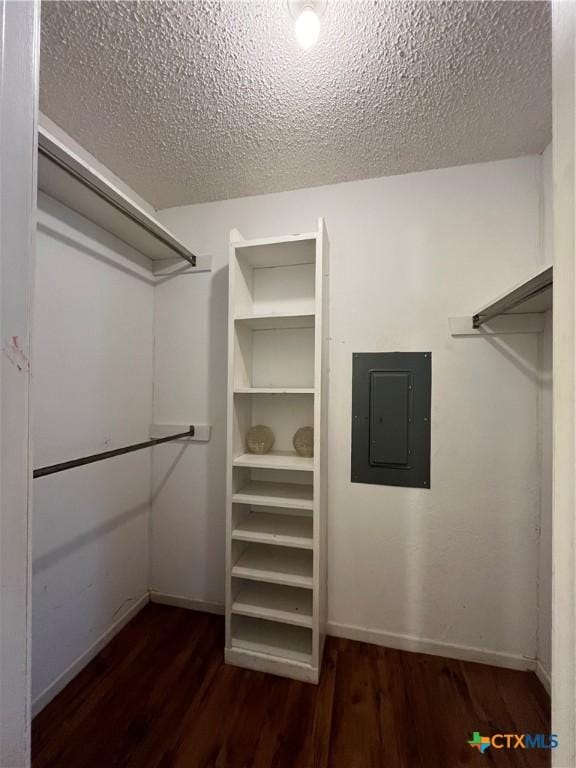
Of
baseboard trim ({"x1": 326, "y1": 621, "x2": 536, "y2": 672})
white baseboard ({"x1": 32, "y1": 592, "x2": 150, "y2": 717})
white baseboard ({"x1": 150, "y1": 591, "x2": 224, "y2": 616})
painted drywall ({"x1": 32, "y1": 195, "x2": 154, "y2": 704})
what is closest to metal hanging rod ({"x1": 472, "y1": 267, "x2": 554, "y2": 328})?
baseboard trim ({"x1": 326, "y1": 621, "x2": 536, "y2": 672})

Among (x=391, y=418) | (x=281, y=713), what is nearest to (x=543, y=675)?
(x=281, y=713)

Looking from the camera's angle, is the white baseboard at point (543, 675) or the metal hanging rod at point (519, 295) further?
the white baseboard at point (543, 675)

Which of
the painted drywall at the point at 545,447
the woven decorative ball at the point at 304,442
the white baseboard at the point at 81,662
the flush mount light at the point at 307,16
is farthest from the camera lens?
the woven decorative ball at the point at 304,442

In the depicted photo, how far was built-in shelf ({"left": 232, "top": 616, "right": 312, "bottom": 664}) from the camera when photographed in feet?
4.27

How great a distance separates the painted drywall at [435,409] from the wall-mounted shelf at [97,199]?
320mm

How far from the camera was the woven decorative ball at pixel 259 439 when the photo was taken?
1.48 metres

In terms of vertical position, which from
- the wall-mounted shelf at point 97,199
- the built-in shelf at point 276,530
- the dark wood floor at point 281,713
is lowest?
the dark wood floor at point 281,713

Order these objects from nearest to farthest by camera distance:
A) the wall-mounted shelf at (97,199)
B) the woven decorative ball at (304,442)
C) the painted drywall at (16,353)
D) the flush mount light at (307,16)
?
1. the painted drywall at (16,353)
2. the flush mount light at (307,16)
3. the wall-mounted shelf at (97,199)
4. the woven decorative ball at (304,442)

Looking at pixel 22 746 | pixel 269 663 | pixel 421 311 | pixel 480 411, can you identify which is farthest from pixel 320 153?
pixel 269 663

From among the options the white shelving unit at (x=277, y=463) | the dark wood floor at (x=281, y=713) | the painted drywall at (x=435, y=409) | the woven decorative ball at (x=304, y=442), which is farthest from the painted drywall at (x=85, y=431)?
the woven decorative ball at (x=304, y=442)

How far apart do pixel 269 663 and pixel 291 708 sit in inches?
6.8

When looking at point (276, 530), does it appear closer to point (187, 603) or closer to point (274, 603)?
point (274, 603)

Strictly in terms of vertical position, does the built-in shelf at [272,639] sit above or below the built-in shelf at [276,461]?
below

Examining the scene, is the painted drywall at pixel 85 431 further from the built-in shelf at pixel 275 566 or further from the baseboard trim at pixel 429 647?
the baseboard trim at pixel 429 647
